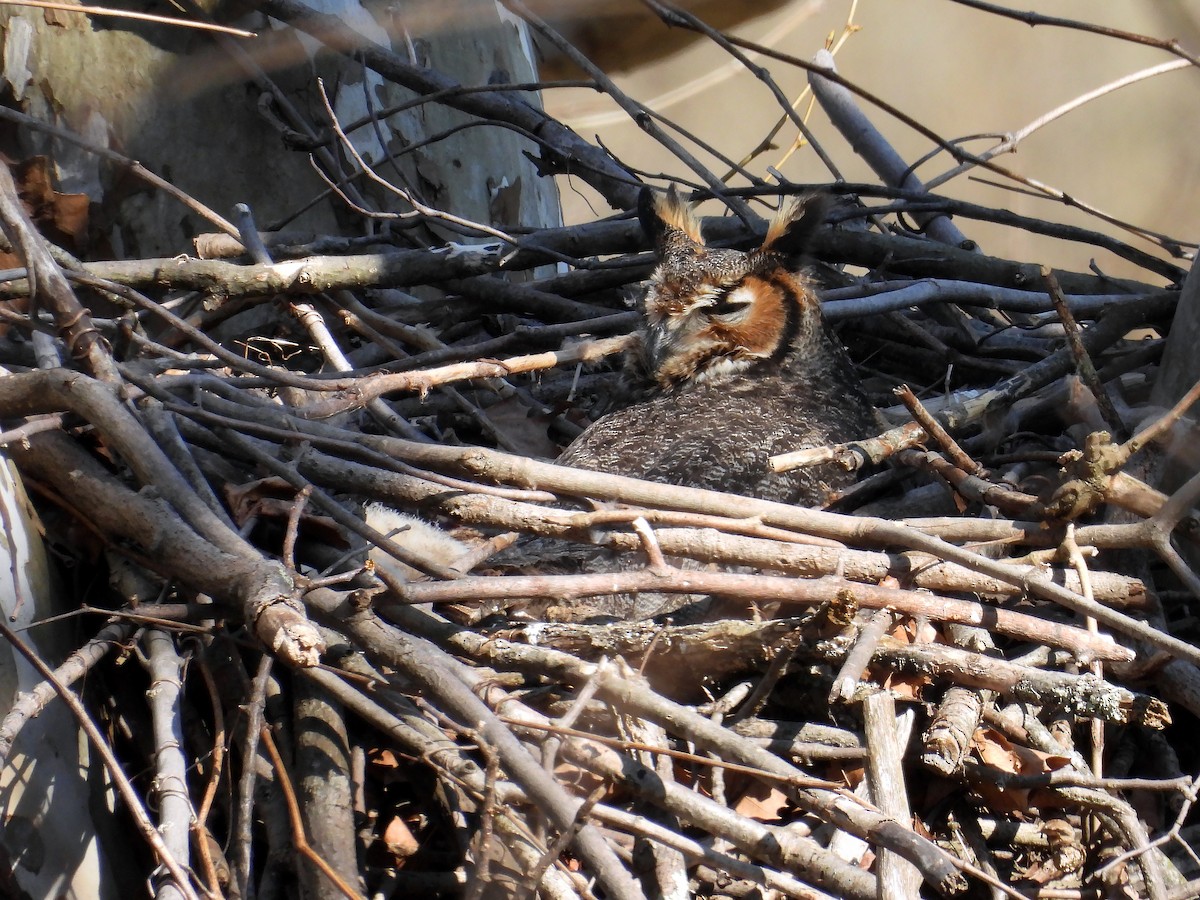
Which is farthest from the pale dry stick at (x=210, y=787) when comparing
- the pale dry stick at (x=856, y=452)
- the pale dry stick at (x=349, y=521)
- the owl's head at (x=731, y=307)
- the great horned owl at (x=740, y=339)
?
the owl's head at (x=731, y=307)

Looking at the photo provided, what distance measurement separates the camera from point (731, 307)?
8.48 ft

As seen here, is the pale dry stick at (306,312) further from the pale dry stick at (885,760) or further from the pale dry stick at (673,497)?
the pale dry stick at (885,760)

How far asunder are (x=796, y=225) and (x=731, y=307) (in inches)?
9.5

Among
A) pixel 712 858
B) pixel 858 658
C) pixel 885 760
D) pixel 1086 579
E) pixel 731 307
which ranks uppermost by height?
pixel 731 307

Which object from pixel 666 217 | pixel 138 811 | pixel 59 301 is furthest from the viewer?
pixel 666 217

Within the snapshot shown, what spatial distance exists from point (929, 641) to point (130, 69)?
91.7 inches

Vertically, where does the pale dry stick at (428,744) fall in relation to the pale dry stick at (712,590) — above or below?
below

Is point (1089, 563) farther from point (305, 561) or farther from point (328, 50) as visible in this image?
point (328, 50)

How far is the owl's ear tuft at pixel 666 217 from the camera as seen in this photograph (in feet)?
8.97

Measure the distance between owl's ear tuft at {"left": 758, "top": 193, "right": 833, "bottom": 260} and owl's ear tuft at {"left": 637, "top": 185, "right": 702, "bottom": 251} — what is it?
0.65 feet

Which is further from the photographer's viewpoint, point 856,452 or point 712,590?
point 856,452

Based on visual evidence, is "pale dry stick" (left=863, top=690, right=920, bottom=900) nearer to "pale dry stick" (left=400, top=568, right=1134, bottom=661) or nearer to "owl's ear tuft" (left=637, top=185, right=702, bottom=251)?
"pale dry stick" (left=400, top=568, right=1134, bottom=661)

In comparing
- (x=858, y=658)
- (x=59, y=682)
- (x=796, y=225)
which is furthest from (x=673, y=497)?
(x=796, y=225)

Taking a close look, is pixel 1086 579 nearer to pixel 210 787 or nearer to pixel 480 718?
pixel 480 718
